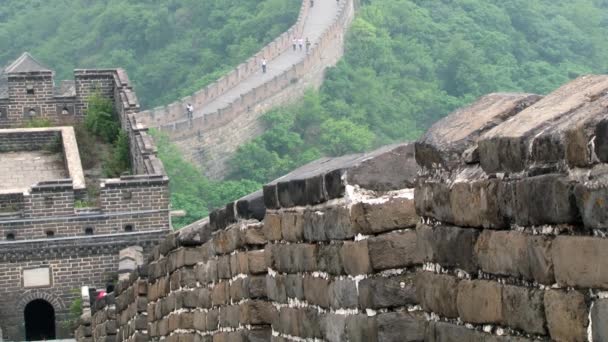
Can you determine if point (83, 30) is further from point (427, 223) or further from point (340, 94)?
point (427, 223)

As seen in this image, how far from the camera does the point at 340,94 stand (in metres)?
103

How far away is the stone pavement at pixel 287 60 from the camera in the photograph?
8869cm

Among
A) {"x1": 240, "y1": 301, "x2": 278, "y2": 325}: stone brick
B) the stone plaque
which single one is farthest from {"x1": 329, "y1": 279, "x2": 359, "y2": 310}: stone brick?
the stone plaque

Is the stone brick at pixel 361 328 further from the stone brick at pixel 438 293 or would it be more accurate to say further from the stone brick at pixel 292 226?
the stone brick at pixel 292 226

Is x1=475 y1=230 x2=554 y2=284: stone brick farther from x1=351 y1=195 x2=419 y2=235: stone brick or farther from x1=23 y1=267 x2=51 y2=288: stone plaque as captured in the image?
x1=23 y1=267 x2=51 y2=288: stone plaque

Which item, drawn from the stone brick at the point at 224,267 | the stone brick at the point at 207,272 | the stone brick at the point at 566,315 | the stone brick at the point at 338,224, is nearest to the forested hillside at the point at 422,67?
the stone brick at the point at 207,272

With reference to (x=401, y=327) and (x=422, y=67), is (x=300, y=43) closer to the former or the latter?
(x=422, y=67)

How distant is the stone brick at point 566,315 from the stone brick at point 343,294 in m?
2.10

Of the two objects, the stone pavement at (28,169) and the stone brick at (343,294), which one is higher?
the stone pavement at (28,169)

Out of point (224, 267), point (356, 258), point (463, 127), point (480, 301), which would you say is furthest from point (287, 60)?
point (480, 301)

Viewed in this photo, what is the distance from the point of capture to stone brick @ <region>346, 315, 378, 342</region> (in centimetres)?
673

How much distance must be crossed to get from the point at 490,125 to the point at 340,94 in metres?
96.9

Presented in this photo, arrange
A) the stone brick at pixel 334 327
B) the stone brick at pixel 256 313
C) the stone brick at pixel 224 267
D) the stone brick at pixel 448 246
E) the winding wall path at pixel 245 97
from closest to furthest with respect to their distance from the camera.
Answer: the stone brick at pixel 448 246 → the stone brick at pixel 334 327 → the stone brick at pixel 256 313 → the stone brick at pixel 224 267 → the winding wall path at pixel 245 97

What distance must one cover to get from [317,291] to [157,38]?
366 ft
